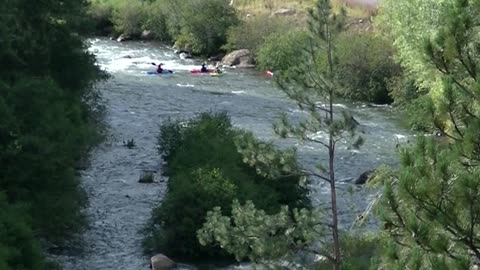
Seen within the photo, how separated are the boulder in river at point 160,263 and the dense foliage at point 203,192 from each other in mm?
719

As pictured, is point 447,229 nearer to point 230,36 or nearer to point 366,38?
point 366,38

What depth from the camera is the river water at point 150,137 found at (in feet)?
71.4

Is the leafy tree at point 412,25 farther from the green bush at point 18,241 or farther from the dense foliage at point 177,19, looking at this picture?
the dense foliage at point 177,19

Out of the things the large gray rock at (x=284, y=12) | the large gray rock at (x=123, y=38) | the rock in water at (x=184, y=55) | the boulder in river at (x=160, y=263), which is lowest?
the boulder in river at (x=160, y=263)

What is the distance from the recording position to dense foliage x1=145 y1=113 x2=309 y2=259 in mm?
21125

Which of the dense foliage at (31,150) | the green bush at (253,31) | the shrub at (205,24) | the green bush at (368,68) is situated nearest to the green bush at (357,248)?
the dense foliage at (31,150)

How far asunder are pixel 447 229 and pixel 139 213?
16643 millimetres

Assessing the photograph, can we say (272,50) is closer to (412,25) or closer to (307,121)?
(412,25)

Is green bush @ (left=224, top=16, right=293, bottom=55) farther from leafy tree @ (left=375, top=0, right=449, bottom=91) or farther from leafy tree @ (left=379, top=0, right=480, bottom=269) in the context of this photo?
leafy tree @ (left=379, top=0, right=480, bottom=269)

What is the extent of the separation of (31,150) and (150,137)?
1258 cm

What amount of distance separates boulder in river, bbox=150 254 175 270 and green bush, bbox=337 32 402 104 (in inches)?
800


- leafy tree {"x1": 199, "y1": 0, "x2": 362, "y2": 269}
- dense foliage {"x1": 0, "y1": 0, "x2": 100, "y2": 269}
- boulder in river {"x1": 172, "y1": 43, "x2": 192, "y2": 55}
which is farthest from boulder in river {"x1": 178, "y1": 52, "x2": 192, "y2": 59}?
leafy tree {"x1": 199, "y1": 0, "x2": 362, "y2": 269}

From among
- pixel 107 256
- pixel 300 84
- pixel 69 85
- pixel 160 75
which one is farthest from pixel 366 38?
pixel 300 84

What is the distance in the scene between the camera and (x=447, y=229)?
306 inches
